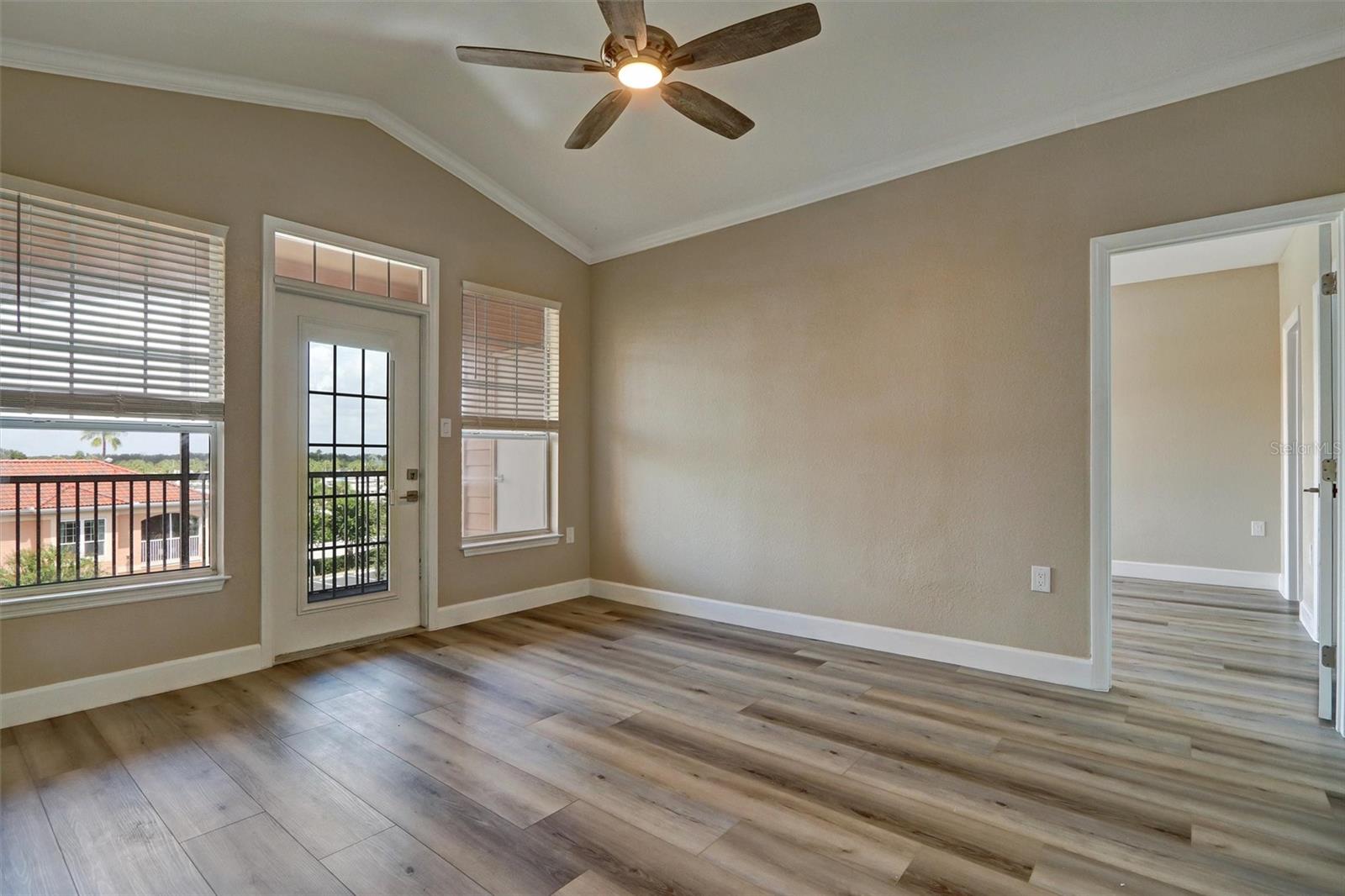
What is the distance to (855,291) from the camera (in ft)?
13.2

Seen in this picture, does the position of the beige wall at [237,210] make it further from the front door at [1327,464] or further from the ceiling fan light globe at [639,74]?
the front door at [1327,464]

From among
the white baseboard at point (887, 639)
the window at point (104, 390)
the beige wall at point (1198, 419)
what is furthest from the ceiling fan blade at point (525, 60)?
the beige wall at point (1198, 419)

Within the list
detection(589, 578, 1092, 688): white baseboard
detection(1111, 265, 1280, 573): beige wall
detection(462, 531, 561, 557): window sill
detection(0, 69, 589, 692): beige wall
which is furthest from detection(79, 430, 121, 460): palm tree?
detection(1111, 265, 1280, 573): beige wall

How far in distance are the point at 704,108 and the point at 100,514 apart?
3.40 metres

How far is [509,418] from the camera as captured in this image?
192 inches

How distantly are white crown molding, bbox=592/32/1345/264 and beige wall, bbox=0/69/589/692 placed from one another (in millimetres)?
1789

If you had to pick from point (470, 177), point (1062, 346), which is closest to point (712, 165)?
point (470, 177)

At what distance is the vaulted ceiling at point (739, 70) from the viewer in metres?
2.79

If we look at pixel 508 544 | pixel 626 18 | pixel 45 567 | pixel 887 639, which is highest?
pixel 626 18

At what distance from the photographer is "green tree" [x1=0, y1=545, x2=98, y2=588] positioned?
9.46ft

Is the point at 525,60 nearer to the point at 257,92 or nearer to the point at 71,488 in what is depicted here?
the point at 257,92

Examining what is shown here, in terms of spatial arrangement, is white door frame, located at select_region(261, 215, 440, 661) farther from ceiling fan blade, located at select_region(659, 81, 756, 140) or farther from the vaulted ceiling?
ceiling fan blade, located at select_region(659, 81, 756, 140)

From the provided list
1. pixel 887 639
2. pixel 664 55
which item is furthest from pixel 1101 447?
pixel 664 55

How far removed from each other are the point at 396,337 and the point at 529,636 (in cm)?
212
